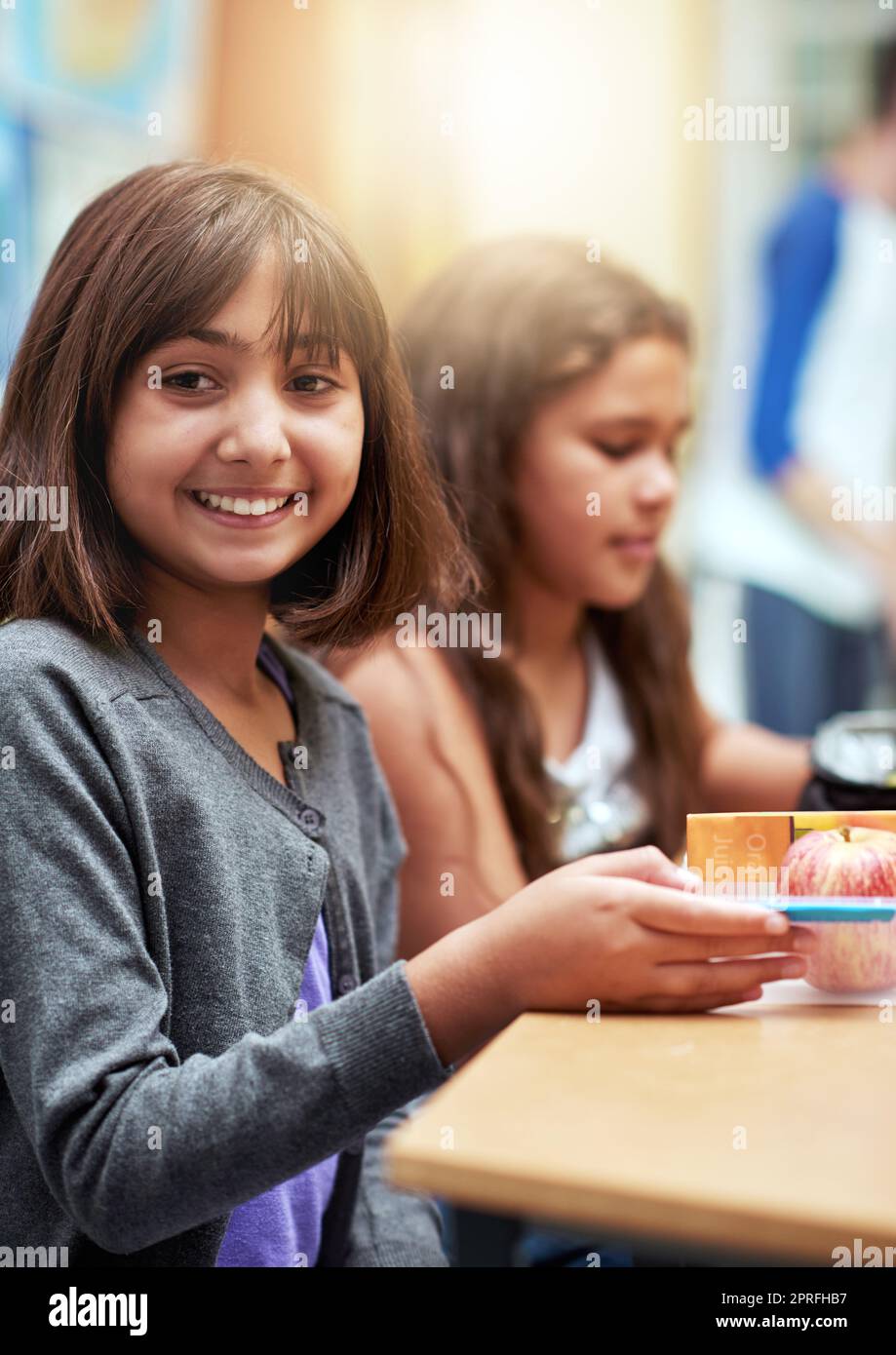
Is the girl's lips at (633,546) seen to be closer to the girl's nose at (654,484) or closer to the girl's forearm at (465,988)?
the girl's nose at (654,484)

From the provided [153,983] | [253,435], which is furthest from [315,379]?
[153,983]

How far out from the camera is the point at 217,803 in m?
0.83

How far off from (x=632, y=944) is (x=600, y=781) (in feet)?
2.28

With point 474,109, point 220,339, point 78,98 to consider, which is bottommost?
point 220,339

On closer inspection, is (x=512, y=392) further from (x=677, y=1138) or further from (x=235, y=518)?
(x=677, y=1138)

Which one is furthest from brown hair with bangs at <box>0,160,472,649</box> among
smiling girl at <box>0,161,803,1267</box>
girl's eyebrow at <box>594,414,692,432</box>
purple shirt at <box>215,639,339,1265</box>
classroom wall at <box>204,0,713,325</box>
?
classroom wall at <box>204,0,713,325</box>

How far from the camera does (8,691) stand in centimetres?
76

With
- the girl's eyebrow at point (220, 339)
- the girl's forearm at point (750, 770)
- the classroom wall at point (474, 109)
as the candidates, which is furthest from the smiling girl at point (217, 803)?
the classroom wall at point (474, 109)

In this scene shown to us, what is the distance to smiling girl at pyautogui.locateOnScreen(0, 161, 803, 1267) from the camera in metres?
0.71

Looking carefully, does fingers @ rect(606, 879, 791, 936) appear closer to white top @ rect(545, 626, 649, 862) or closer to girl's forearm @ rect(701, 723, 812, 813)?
white top @ rect(545, 626, 649, 862)

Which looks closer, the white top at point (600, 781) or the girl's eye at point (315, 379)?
the girl's eye at point (315, 379)

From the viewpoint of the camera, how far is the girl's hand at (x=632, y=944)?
0.74 metres

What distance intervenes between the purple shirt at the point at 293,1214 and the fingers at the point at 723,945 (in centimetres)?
24

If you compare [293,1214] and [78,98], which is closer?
[293,1214]
